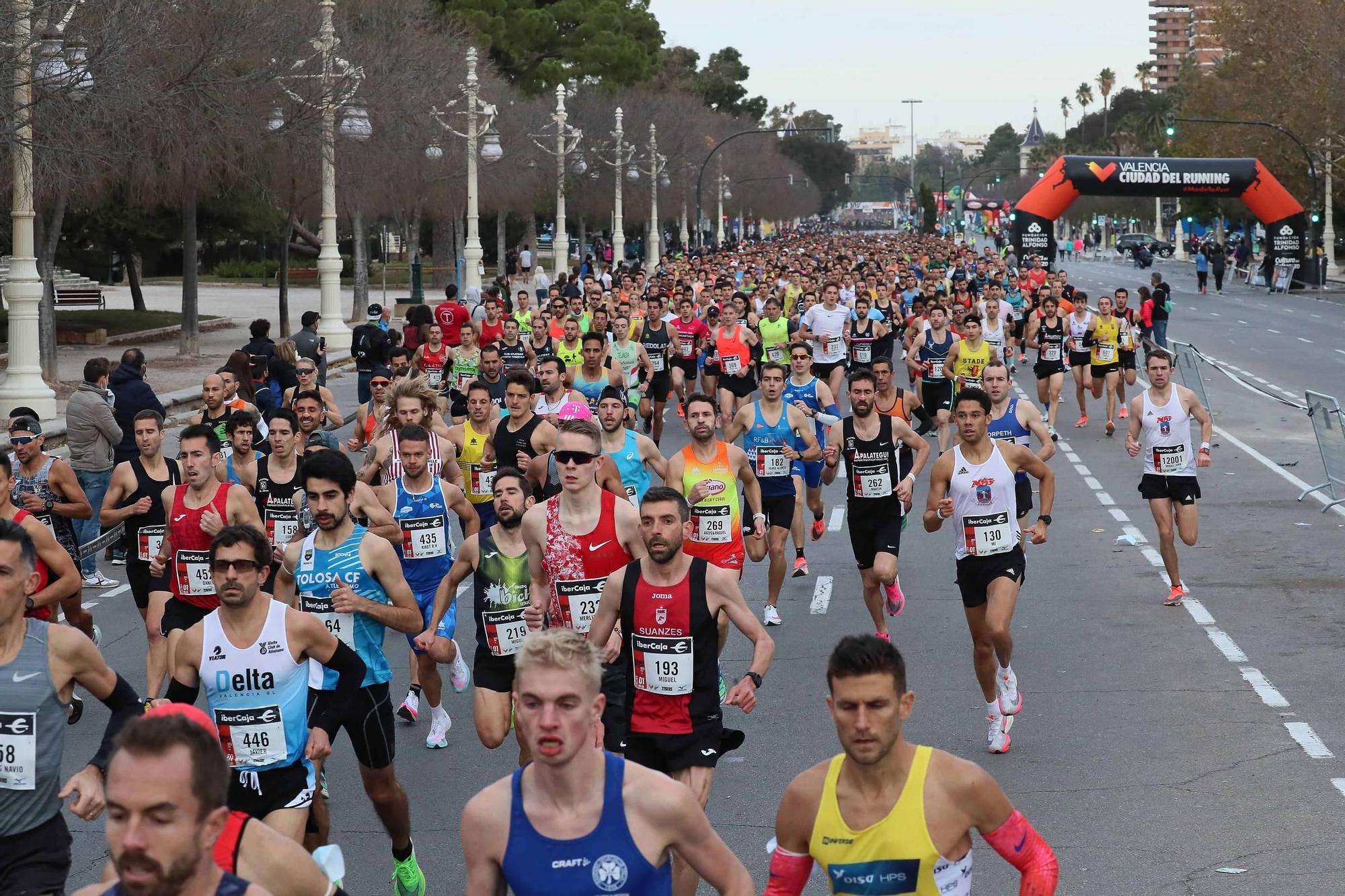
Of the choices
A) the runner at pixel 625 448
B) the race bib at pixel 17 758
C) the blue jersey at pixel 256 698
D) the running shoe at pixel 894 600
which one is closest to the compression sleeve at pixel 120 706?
the race bib at pixel 17 758

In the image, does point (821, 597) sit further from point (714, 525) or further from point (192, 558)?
point (192, 558)

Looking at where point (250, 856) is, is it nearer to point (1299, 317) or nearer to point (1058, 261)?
point (1299, 317)

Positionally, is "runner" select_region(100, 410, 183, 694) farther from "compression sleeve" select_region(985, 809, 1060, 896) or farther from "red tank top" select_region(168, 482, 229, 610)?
"compression sleeve" select_region(985, 809, 1060, 896)

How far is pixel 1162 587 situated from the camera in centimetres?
1313

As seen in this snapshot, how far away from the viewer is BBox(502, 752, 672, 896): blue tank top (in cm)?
407

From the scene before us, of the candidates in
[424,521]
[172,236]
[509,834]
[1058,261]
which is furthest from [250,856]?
[1058,261]

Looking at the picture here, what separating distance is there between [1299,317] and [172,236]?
29052mm

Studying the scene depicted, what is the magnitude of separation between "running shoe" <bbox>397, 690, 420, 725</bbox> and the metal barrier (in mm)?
9716

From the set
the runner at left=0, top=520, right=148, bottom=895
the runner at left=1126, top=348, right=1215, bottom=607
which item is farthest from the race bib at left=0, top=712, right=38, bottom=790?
the runner at left=1126, top=348, right=1215, bottom=607

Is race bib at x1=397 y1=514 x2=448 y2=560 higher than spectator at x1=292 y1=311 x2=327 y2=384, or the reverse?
spectator at x1=292 y1=311 x2=327 y2=384

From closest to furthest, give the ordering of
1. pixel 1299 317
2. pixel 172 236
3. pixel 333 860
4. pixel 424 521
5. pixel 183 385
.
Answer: pixel 333 860
pixel 424 521
pixel 183 385
pixel 172 236
pixel 1299 317

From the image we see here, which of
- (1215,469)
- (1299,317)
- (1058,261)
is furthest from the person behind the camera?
(1058,261)

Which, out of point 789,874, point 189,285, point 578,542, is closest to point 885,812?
point 789,874

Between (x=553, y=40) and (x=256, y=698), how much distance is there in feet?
218
